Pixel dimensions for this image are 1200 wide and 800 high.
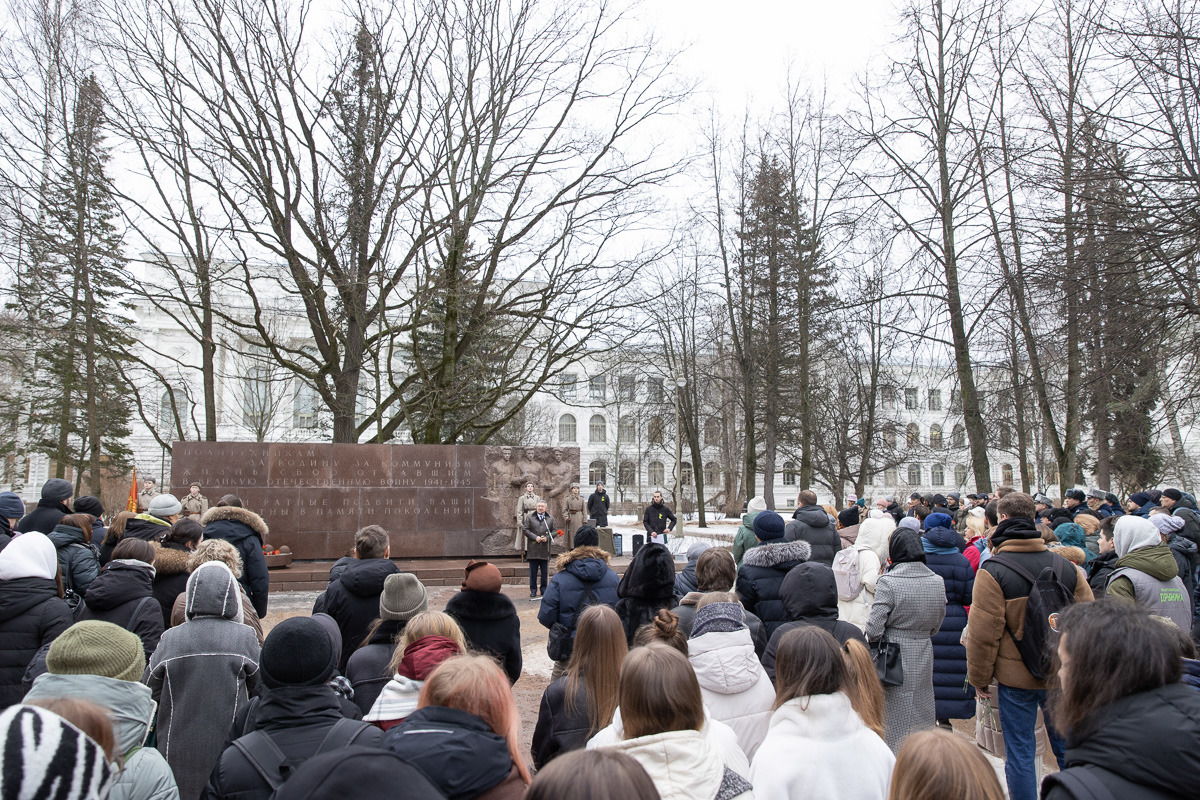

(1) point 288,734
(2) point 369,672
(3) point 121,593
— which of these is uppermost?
(3) point 121,593

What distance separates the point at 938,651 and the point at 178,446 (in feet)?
47.0

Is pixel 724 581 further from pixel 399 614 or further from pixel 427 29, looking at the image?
pixel 427 29

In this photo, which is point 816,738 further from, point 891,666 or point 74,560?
point 74,560

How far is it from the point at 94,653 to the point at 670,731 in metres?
2.14

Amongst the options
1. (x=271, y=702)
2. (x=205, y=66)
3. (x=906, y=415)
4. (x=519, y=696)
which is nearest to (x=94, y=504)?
(x=519, y=696)

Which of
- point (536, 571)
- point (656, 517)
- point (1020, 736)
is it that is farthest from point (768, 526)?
point (656, 517)

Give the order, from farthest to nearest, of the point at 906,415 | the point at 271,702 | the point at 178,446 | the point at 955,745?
the point at 906,415 → the point at 178,446 → the point at 271,702 → the point at 955,745

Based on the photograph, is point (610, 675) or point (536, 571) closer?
point (610, 675)

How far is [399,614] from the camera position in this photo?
4418 mm

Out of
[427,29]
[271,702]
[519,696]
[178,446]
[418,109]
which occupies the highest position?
[427,29]

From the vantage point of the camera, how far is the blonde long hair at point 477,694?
2535 millimetres

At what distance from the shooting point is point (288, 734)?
9.24 ft

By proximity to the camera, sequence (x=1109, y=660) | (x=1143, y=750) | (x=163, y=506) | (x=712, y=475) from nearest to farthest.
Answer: (x=1143, y=750), (x=1109, y=660), (x=163, y=506), (x=712, y=475)

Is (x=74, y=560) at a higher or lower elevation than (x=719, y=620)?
higher
